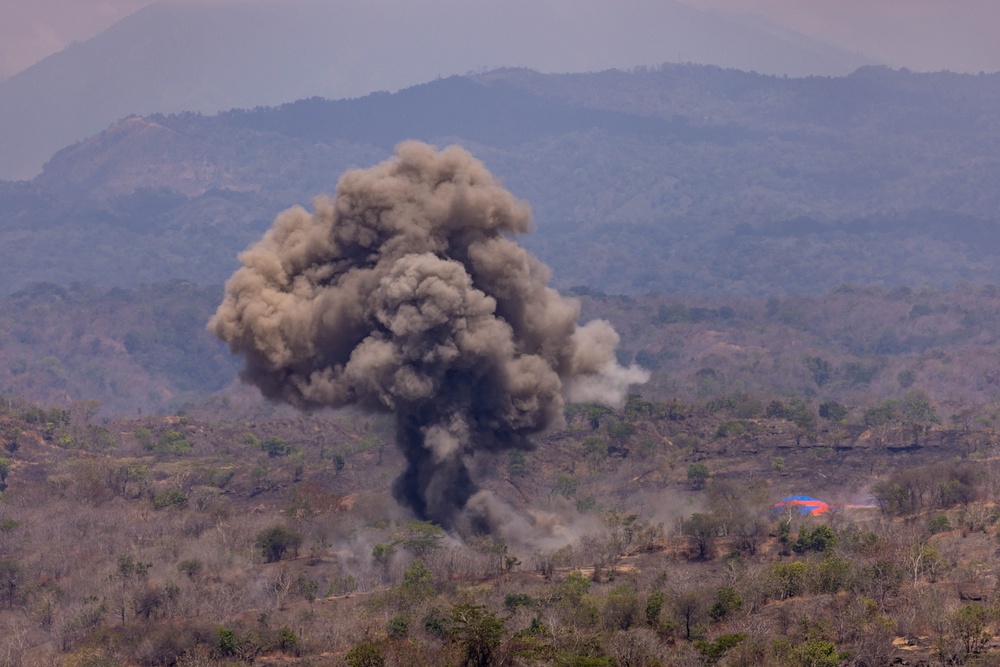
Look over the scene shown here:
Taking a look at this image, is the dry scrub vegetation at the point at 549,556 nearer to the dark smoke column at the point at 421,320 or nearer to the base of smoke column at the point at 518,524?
the base of smoke column at the point at 518,524

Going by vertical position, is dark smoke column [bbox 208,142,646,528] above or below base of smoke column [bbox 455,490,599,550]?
above

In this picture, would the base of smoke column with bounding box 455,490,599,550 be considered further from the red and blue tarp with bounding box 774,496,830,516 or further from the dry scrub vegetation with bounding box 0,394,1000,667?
the red and blue tarp with bounding box 774,496,830,516

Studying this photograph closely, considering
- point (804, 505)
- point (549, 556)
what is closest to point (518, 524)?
point (549, 556)

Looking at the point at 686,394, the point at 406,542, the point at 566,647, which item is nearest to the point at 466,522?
the point at 406,542

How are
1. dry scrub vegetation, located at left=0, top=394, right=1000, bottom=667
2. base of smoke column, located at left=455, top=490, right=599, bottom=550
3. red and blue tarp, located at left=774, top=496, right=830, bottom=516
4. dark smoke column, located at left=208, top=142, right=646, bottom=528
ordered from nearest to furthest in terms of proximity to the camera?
dry scrub vegetation, located at left=0, top=394, right=1000, bottom=667, dark smoke column, located at left=208, top=142, right=646, bottom=528, base of smoke column, located at left=455, top=490, right=599, bottom=550, red and blue tarp, located at left=774, top=496, right=830, bottom=516

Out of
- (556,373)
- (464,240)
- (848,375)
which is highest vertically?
(464,240)

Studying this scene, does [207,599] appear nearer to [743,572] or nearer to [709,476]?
[743,572]

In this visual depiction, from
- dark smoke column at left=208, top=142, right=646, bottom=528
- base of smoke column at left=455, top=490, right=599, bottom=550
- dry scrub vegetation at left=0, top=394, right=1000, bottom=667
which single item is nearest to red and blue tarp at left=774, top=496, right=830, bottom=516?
dry scrub vegetation at left=0, top=394, right=1000, bottom=667

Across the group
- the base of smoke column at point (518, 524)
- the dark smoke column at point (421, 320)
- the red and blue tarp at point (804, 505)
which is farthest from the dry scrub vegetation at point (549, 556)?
the dark smoke column at point (421, 320)
